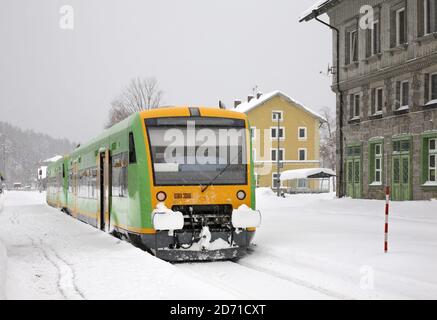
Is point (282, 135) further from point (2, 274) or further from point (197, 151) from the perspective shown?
point (2, 274)

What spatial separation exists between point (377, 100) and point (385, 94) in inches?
47.7

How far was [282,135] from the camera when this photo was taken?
71.1 metres

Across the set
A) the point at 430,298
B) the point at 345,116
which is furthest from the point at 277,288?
the point at 345,116

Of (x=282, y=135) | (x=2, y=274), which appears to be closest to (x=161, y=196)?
(x=2, y=274)

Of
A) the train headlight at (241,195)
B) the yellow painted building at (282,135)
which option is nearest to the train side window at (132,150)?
the train headlight at (241,195)

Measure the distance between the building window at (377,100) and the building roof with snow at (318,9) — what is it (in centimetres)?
527

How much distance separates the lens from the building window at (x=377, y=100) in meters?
27.1

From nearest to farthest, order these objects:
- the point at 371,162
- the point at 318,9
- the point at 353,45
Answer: the point at 371,162 < the point at 353,45 < the point at 318,9

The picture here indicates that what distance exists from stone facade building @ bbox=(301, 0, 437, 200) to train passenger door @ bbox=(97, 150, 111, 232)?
12460 mm

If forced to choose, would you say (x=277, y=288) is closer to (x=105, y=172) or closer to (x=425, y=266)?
(x=425, y=266)

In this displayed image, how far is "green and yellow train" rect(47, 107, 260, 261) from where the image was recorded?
11.0 m

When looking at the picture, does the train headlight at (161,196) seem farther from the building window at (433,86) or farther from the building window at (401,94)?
the building window at (401,94)

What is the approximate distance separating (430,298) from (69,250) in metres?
6.59

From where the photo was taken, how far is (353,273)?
30.3ft
